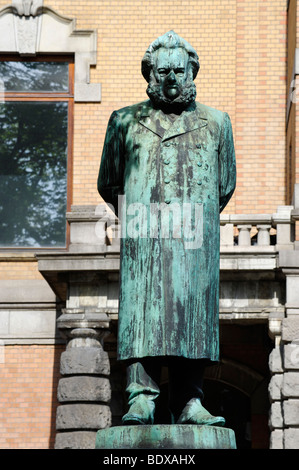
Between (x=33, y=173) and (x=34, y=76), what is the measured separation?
66.2 inches

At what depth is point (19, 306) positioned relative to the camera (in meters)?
18.2

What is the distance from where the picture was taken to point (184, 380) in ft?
19.3

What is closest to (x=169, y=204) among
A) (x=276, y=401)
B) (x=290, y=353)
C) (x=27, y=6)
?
(x=290, y=353)

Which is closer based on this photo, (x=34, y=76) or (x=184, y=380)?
(x=184, y=380)

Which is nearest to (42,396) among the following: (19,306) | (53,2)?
(19,306)

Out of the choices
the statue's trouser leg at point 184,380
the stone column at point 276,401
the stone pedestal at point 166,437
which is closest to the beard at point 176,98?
the statue's trouser leg at point 184,380

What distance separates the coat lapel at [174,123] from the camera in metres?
6.12

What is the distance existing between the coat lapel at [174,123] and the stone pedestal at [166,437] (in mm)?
1516

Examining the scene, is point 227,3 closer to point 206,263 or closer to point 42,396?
point 42,396

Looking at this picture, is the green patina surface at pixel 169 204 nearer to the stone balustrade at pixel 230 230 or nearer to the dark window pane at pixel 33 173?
the stone balustrade at pixel 230 230

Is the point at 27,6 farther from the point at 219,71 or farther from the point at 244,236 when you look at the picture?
the point at 244,236

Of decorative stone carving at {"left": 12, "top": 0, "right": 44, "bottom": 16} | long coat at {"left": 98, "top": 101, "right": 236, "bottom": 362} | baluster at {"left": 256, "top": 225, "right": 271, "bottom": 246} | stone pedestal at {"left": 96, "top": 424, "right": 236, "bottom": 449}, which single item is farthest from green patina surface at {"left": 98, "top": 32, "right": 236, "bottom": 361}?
decorative stone carving at {"left": 12, "top": 0, "right": 44, "bottom": 16}

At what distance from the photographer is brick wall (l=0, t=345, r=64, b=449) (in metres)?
17.8

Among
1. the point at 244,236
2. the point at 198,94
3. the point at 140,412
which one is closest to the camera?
the point at 140,412
